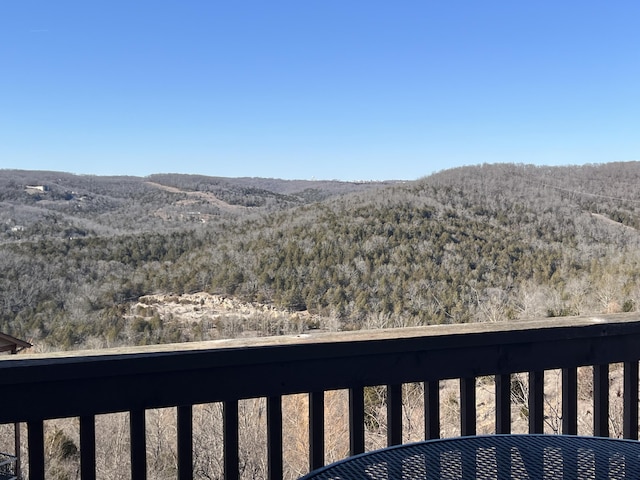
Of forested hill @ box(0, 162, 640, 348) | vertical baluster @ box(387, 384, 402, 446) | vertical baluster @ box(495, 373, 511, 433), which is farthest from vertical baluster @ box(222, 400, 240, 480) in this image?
forested hill @ box(0, 162, 640, 348)

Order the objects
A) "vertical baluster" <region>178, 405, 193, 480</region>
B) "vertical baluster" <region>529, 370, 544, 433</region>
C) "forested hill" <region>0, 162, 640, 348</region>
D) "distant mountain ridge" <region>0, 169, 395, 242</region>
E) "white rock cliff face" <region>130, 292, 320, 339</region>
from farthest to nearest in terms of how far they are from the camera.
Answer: "distant mountain ridge" <region>0, 169, 395, 242</region> < "white rock cliff face" <region>130, 292, 320, 339</region> < "forested hill" <region>0, 162, 640, 348</region> < "vertical baluster" <region>529, 370, 544, 433</region> < "vertical baluster" <region>178, 405, 193, 480</region>

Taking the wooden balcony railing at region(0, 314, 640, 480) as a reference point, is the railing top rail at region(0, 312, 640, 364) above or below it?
above

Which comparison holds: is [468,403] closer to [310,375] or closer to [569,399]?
[569,399]

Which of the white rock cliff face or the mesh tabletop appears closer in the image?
the mesh tabletop

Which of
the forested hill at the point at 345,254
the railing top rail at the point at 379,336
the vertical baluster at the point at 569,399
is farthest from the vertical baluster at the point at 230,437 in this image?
the forested hill at the point at 345,254

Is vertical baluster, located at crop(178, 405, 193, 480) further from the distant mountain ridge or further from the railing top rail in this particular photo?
the distant mountain ridge

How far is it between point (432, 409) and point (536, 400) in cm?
30

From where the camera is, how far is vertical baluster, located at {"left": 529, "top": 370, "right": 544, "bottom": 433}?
1620mm

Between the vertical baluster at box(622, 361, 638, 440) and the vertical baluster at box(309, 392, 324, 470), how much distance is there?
0.89 metres

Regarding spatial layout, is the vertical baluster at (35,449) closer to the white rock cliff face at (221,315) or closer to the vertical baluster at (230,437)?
the vertical baluster at (230,437)

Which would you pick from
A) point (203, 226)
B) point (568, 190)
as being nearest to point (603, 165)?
point (568, 190)

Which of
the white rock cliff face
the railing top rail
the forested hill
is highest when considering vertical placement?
the railing top rail

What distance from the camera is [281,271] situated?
30.6 meters

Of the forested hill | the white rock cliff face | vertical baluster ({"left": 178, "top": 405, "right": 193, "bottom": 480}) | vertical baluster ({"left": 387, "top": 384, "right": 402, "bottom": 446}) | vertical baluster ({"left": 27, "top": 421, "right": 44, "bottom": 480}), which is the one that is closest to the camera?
vertical baluster ({"left": 27, "top": 421, "right": 44, "bottom": 480})
